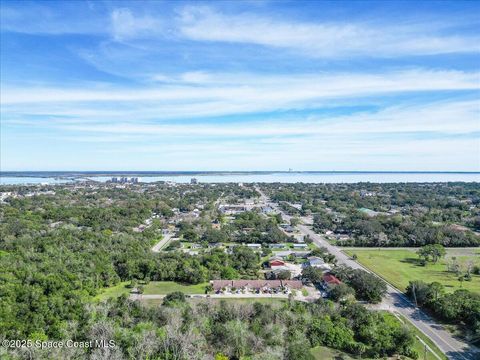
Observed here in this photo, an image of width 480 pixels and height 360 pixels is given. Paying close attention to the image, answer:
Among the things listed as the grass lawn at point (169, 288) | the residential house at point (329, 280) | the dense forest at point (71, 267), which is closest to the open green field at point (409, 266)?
the residential house at point (329, 280)

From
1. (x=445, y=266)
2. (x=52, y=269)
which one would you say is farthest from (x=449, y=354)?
(x=52, y=269)

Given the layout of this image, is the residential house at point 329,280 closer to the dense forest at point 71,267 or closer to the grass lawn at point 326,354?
the dense forest at point 71,267

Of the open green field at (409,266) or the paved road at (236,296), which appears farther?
the open green field at (409,266)

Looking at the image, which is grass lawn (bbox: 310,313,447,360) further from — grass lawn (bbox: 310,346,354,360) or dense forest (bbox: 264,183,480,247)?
dense forest (bbox: 264,183,480,247)

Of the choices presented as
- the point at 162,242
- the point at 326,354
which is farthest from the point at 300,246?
the point at 326,354

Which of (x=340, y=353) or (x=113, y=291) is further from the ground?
(x=340, y=353)

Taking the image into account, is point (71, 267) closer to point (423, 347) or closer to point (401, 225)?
point (423, 347)

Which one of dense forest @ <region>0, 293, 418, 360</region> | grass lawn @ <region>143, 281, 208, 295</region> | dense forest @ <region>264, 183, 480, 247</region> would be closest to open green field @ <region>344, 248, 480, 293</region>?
dense forest @ <region>264, 183, 480, 247</region>
